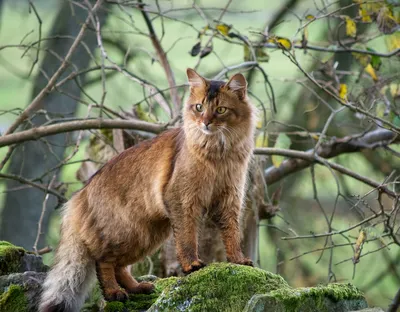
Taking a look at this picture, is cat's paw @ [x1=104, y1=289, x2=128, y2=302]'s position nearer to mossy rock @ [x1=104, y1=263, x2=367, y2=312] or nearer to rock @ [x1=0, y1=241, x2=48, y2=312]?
rock @ [x1=0, y1=241, x2=48, y2=312]

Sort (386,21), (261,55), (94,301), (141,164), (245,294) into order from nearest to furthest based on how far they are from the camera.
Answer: (245,294), (141,164), (94,301), (386,21), (261,55)

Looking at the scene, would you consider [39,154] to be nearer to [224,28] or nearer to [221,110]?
[224,28]

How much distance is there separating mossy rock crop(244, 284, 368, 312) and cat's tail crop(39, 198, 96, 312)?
1586mm

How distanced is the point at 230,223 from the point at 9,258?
1620 millimetres

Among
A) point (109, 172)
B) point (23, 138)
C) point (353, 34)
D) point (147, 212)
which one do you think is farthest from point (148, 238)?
point (353, 34)

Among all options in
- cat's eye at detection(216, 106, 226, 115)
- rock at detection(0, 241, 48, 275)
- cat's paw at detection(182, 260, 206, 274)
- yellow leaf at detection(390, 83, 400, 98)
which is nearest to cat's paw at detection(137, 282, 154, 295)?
cat's paw at detection(182, 260, 206, 274)

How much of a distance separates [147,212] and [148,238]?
0.18 metres

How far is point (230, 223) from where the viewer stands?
5.08m

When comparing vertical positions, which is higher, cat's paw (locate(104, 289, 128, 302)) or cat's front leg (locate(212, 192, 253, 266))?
cat's front leg (locate(212, 192, 253, 266))

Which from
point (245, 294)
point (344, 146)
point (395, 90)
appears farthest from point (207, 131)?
point (344, 146)

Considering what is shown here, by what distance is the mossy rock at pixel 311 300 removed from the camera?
12.9ft

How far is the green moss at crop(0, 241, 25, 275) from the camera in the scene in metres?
5.32

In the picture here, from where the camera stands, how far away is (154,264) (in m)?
7.59

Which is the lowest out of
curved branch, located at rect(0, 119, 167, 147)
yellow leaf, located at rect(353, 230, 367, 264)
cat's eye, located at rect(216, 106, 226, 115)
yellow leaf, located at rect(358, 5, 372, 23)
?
yellow leaf, located at rect(353, 230, 367, 264)
